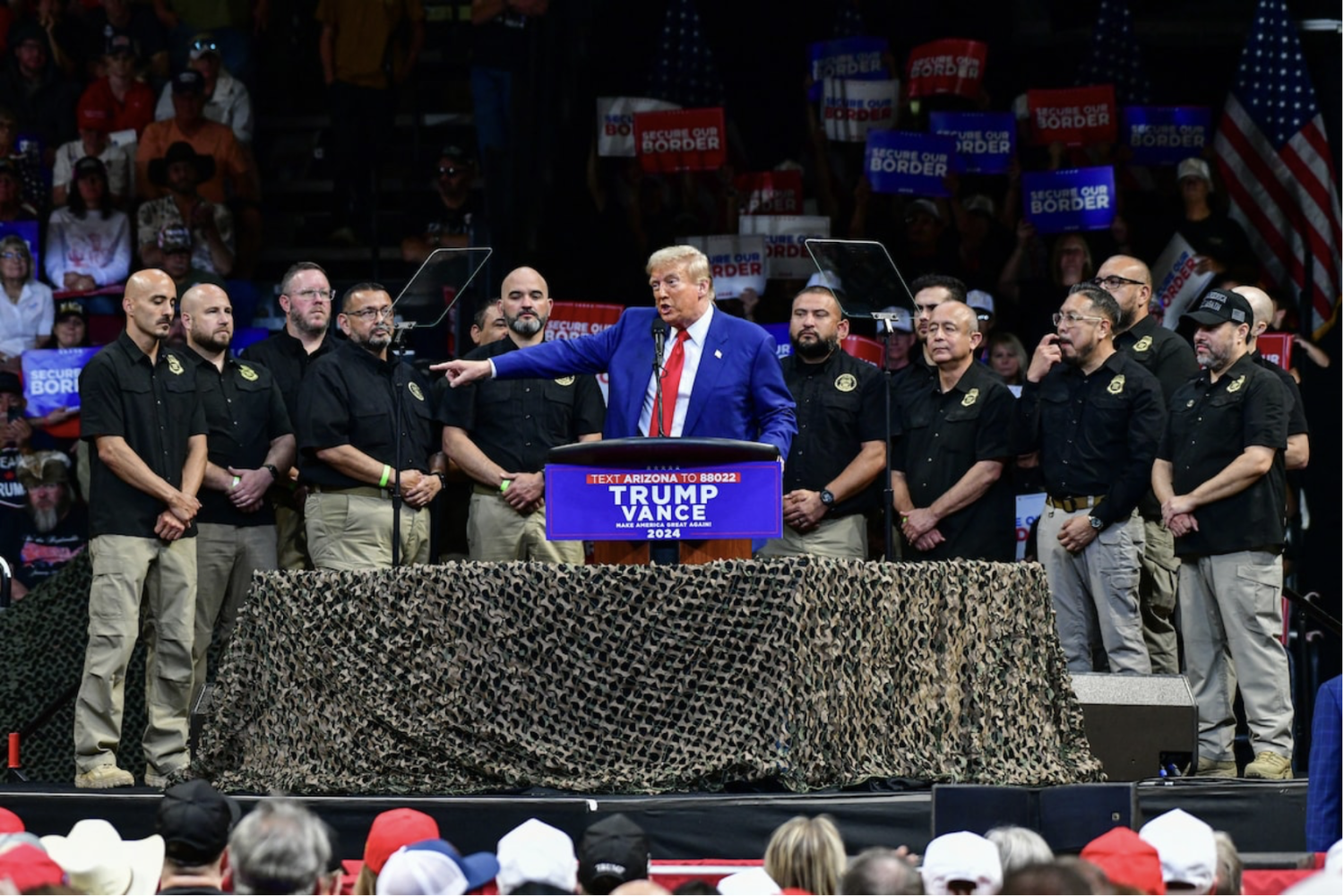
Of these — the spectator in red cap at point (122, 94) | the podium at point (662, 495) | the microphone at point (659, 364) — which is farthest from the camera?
the spectator in red cap at point (122, 94)

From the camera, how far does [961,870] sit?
502cm

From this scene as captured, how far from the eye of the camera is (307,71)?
15555 millimetres

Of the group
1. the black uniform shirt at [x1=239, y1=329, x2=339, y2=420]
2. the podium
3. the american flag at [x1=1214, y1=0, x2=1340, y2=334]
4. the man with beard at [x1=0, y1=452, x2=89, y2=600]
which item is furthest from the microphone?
the american flag at [x1=1214, y1=0, x2=1340, y2=334]

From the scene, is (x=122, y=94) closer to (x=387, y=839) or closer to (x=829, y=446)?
(x=829, y=446)

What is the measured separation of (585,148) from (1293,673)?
A: 21.8 ft

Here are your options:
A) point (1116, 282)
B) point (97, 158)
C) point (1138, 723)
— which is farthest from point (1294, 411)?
point (97, 158)

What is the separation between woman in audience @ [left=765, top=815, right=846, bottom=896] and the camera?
5000 millimetres

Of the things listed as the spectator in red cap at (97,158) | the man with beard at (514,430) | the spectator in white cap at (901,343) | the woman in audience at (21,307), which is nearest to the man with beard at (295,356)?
the man with beard at (514,430)

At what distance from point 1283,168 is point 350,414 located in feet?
22.0

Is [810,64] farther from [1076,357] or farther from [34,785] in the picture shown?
[34,785]

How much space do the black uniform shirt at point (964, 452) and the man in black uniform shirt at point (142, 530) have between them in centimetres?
351

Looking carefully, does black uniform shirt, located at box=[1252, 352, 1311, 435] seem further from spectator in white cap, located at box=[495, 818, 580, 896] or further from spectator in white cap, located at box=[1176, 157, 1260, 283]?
spectator in white cap, located at box=[495, 818, 580, 896]

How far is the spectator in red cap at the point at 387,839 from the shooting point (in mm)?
5387

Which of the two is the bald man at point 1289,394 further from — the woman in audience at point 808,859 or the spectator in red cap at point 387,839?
the spectator in red cap at point 387,839
